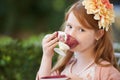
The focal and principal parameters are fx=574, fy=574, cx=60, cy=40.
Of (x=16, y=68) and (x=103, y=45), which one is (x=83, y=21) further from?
(x=16, y=68)

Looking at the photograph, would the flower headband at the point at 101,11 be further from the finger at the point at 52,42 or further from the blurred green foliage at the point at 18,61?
the blurred green foliage at the point at 18,61

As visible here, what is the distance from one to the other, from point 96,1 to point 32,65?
102 inches

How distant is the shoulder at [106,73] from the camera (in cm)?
398

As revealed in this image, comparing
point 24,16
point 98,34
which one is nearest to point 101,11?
point 98,34

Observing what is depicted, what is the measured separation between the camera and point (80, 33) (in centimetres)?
398

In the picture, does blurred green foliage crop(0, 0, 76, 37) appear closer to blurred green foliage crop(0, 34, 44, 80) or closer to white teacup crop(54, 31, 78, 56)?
blurred green foliage crop(0, 34, 44, 80)

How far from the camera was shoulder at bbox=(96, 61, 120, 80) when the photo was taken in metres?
3.98

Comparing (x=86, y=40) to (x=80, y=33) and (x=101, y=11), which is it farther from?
(x=101, y=11)

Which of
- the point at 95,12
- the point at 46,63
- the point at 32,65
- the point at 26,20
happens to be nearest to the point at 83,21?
the point at 95,12

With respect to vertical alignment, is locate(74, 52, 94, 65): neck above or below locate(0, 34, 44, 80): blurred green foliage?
below

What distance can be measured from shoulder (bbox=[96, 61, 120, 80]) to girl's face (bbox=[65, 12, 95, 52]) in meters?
0.18

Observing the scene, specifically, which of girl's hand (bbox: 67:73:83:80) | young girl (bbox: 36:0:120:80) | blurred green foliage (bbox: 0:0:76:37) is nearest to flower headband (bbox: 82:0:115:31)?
young girl (bbox: 36:0:120:80)

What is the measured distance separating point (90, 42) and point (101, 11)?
0.23 metres

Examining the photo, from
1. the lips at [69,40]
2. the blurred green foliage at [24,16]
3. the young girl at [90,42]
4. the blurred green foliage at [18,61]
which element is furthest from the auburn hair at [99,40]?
the blurred green foliage at [24,16]
